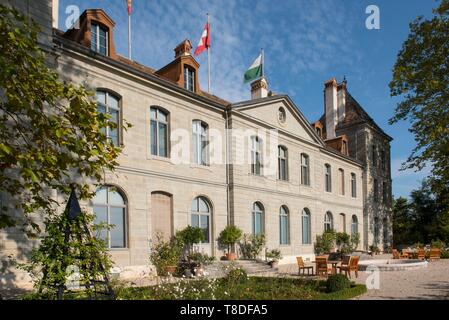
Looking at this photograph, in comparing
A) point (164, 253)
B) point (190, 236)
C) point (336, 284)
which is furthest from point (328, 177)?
point (336, 284)

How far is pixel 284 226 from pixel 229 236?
5921 mm

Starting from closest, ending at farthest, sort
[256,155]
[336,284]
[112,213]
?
1. [336,284]
2. [112,213]
3. [256,155]

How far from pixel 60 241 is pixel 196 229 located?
9.39m

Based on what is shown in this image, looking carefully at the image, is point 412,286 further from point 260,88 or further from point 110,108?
point 260,88

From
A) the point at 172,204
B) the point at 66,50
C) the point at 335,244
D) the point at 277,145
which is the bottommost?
the point at 335,244

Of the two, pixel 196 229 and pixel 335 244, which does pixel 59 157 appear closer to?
pixel 196 229

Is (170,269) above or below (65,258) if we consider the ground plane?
below

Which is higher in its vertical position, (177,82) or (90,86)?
(177,82)

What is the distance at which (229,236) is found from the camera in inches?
703

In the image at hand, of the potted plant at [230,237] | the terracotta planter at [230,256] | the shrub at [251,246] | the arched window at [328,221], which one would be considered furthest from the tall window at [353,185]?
the terracotta planter at [230,256]

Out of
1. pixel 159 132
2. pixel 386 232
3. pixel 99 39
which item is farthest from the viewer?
pixel 386 232

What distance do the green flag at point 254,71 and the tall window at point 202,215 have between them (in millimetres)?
8585

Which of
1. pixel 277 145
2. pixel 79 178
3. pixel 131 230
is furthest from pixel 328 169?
pixel 79 178

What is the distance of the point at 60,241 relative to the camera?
22.3 ft
